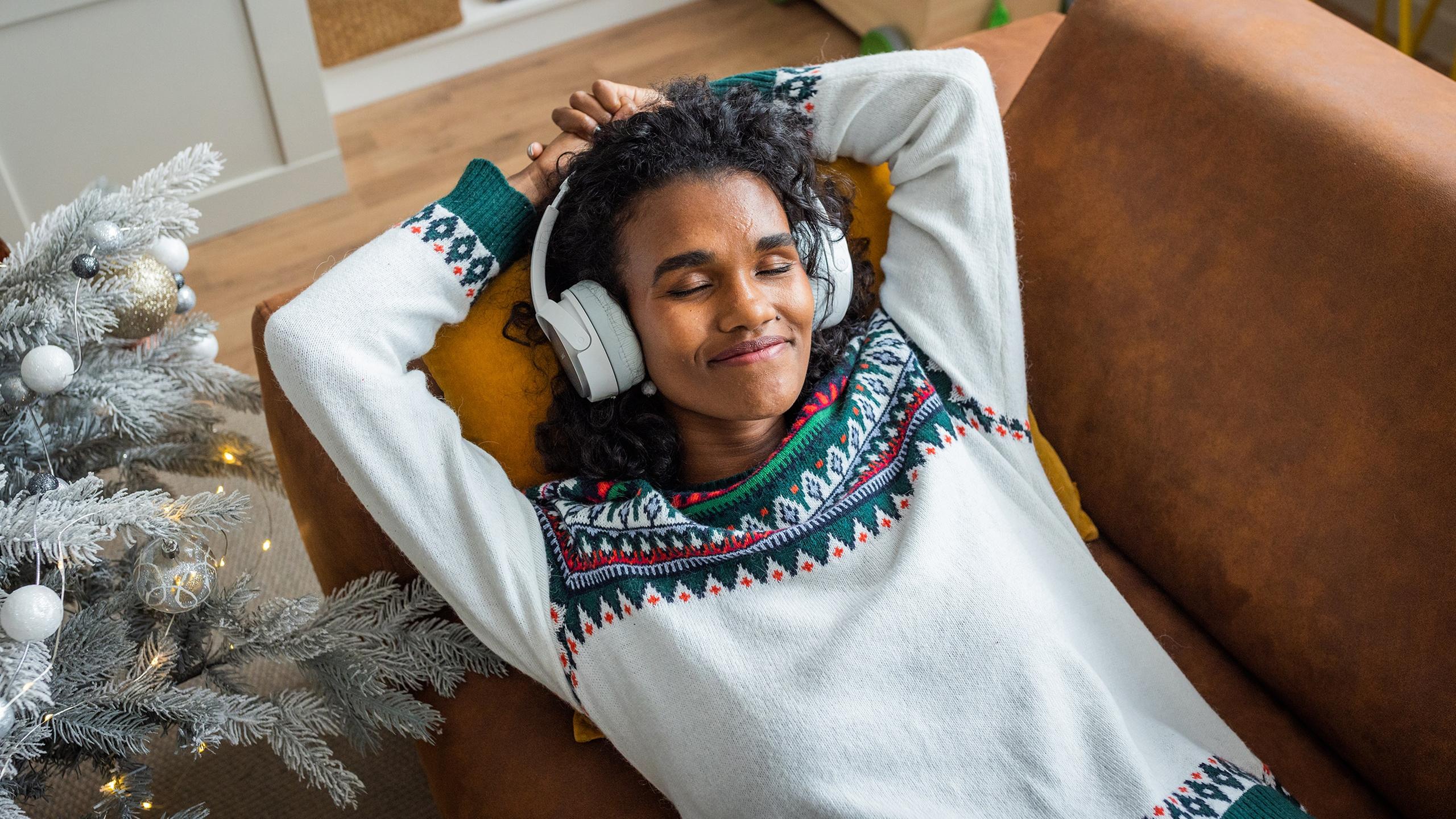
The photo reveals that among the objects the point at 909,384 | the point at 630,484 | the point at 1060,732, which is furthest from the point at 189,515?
the point at 1060,732

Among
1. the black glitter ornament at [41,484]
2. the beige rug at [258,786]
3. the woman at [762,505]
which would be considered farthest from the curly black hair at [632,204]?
the beige rug at [258,786]

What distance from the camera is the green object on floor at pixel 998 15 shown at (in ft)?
8.69

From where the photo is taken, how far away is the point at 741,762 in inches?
39.9

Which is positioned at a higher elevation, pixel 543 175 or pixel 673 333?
pixel 543 175

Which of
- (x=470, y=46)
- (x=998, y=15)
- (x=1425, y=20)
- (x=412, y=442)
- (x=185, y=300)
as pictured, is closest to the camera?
(x=412, y=442)

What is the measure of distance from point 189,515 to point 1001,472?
905 mm

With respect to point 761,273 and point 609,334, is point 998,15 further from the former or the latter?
point 609,334

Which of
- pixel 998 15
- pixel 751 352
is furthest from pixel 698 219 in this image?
pixel 998 15

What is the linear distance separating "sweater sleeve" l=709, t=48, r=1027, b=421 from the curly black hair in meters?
0.09

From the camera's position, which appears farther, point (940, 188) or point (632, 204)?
point (940, 188)

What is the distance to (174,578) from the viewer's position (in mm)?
1081

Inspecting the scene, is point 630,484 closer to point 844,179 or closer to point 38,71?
point 844,179

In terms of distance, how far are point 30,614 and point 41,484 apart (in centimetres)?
19

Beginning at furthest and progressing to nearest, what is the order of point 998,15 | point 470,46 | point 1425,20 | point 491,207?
point 470,46
point 998,15
point 1425,20
point 491,207
